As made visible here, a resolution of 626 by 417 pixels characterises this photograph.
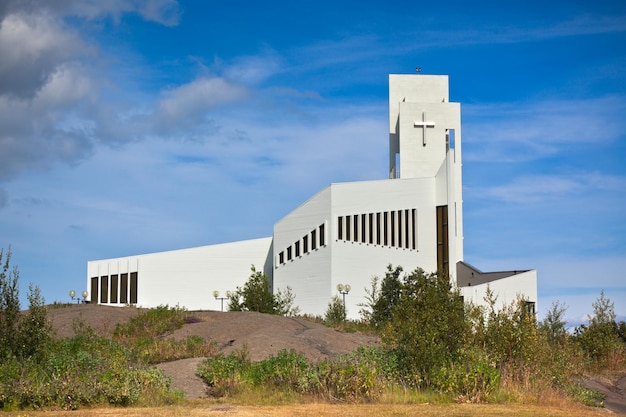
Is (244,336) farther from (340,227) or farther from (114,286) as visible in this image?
(114,286)

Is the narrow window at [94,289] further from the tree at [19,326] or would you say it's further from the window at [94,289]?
the tree at [19,326]

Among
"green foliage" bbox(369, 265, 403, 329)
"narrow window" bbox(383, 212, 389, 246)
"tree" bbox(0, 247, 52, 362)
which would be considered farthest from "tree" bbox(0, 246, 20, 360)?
"narrow window" bbox(383, 212, 389, 246)

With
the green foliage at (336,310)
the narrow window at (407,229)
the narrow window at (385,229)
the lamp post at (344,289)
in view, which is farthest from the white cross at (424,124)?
the green foliage at (336,310)

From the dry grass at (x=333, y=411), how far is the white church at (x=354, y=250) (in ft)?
92.9

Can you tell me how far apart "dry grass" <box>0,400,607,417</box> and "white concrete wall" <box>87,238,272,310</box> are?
35.4 m

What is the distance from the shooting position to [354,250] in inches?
1865

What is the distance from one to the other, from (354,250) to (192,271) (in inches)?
446

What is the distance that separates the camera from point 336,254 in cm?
4669

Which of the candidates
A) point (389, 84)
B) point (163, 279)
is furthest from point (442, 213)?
point (163, 279)

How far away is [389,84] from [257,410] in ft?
148

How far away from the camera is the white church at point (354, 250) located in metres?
47.2

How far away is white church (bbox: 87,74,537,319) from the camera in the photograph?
4719 centimetres

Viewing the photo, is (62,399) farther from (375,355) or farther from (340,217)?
(340,217)

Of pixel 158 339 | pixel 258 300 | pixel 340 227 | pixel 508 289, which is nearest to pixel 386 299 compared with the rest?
pixel 258 300
